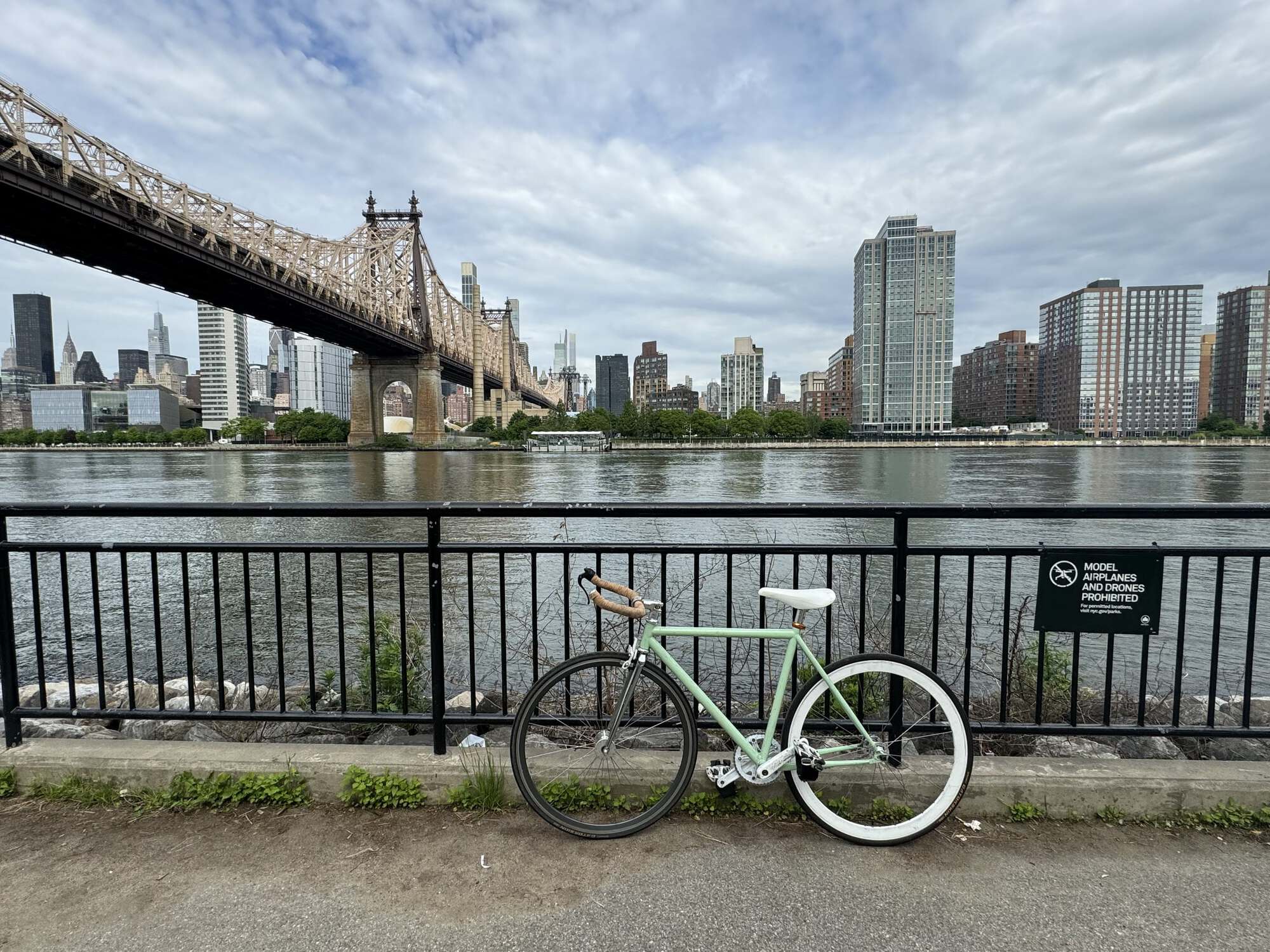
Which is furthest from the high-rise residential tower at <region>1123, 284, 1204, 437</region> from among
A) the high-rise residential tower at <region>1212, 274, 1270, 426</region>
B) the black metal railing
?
the black metal railing

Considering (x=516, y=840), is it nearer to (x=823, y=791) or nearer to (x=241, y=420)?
(x=823, y=791)

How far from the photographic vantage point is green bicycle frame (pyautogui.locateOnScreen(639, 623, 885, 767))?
3.07m

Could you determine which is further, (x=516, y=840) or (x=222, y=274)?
(x=222, y=274)

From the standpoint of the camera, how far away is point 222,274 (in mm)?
47312

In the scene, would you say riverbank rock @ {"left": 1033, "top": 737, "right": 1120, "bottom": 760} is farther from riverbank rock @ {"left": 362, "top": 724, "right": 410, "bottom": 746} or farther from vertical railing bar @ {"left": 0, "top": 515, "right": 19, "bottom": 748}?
vertical railing bar @ {"left": 0, "top": 515, "right": 19, "bottom": 748}

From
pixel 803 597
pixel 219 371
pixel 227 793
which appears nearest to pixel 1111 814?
pixel 803 597

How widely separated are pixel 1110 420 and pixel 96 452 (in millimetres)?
218679

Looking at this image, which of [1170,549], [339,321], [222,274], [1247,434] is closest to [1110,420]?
[1247,434]

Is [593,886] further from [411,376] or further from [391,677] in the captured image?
[411,376]

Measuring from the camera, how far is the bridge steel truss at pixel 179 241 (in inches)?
1346

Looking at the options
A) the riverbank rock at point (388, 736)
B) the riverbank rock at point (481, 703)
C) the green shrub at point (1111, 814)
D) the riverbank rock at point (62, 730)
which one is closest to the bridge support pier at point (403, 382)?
the riverbank rock at point (481, 703)

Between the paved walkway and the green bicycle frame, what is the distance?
0.37 meters

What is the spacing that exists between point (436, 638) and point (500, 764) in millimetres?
690

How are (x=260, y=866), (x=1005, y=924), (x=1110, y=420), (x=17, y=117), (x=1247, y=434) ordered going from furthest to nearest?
1. (x=1110, y=420)
2. (x=1247, y=434)
3. (x=17, y=117)
4. (x=260, y=866)
5. (x=1005, y=924)
